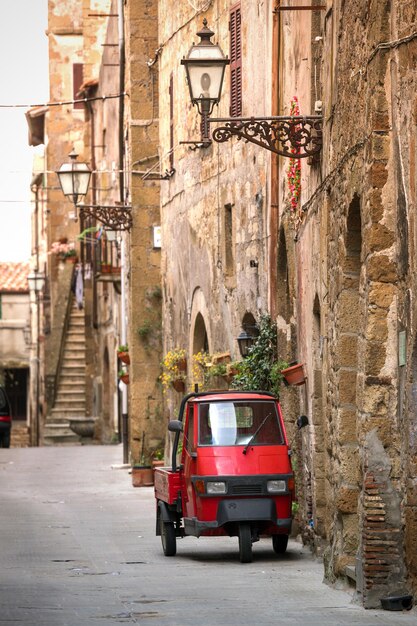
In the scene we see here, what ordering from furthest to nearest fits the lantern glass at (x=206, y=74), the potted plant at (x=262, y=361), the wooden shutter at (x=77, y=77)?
the wooden shutter at (x=77, y=77), the potted plant at (x=262, y=361), the lantern glass at (x=206, y=74)

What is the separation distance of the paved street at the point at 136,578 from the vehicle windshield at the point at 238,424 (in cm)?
119

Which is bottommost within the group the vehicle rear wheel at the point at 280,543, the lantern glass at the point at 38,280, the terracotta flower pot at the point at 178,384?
the lantern glass at the point at 38,280

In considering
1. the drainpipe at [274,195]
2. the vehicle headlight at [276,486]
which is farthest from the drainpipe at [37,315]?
the vehicle headlight at [276,486]

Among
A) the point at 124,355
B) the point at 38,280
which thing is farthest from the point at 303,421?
the point at 38,280

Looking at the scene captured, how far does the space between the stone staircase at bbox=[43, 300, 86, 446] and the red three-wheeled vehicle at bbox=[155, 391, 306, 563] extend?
31.5 meters

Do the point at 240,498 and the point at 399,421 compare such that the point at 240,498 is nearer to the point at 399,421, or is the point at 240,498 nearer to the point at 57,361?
the point at 399,421

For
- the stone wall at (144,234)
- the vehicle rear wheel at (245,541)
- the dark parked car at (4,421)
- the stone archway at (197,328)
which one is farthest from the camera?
the dark parked car at (4,421)

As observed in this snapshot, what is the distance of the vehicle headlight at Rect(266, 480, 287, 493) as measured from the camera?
15.2 meters

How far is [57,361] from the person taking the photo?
50.8 metres

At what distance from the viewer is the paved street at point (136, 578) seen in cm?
A: 1130

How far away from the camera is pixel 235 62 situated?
22344mm

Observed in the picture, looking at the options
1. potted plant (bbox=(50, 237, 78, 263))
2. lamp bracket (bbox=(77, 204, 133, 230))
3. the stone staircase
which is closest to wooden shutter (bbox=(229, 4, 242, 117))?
lamp bracket (bbox=(77, 204, 133, 230))

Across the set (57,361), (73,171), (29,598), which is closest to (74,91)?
(57,361)

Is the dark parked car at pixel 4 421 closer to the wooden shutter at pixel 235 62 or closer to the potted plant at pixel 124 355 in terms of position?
the potted plant at pixel 124 355
